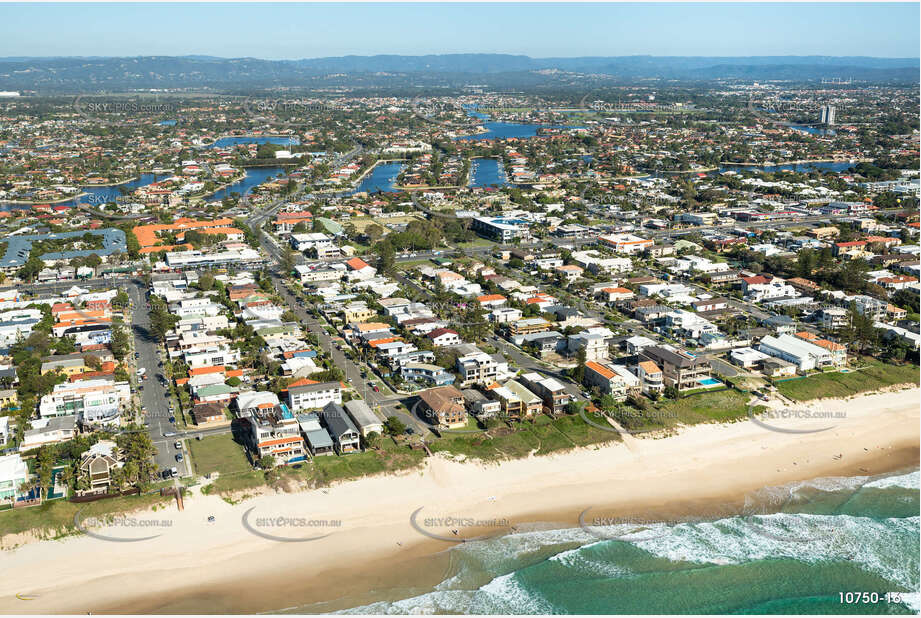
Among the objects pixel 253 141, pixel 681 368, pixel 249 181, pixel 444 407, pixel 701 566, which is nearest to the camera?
pixel 701 566

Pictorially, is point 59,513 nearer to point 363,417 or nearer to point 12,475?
point 12,475

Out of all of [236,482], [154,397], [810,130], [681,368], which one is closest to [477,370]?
[681,368]

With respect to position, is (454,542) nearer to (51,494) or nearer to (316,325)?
(51,494)

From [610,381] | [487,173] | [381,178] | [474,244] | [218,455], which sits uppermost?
[487,173]

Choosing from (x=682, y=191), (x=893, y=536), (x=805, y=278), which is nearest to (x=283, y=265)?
(x=805, y=278)

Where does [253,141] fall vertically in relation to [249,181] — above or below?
above

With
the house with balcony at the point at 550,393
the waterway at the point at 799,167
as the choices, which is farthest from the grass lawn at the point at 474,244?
the waterway at the point at 799,167

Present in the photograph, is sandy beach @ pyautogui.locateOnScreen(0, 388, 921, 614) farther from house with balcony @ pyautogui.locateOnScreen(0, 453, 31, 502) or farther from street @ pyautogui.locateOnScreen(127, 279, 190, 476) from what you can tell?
street @ pyautogui.locateOnScreen(127, 279, 190, 476)
